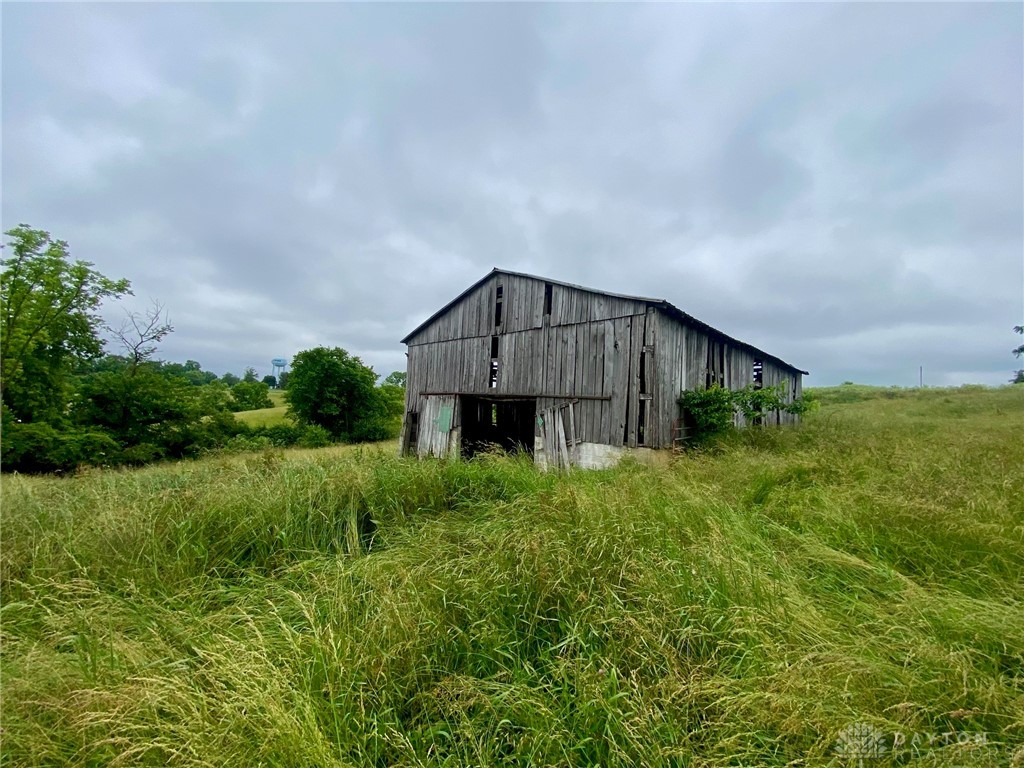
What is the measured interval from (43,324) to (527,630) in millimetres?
23066

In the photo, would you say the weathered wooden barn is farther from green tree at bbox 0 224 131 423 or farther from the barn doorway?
green tree at bbox 0 224 131 423

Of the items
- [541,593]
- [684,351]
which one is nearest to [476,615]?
[541,593]

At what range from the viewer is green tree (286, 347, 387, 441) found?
3050 cm

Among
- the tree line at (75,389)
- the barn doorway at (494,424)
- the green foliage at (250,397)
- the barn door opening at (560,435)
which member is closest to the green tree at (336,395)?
the tree line at (75,389)

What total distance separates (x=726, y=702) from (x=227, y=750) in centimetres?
215

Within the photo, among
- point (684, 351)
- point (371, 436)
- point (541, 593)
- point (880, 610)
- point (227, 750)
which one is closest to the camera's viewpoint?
point (227, 750)

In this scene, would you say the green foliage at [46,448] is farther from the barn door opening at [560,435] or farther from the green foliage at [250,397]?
the green foliage at [250,397]

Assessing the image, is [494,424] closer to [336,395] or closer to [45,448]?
[45,448]

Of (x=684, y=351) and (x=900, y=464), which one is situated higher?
(x=684, y=351)

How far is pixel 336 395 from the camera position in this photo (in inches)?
1220

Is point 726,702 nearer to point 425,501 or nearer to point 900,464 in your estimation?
point 425,501

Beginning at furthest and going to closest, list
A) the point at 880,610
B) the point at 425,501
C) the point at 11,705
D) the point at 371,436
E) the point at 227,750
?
the point at 371,436 → the point at 425,501 → the point at 880,610 → the point at 11,705 → the point at 227,750

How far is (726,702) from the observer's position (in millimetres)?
1736

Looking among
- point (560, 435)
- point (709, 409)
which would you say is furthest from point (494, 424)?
point (709, 409)
